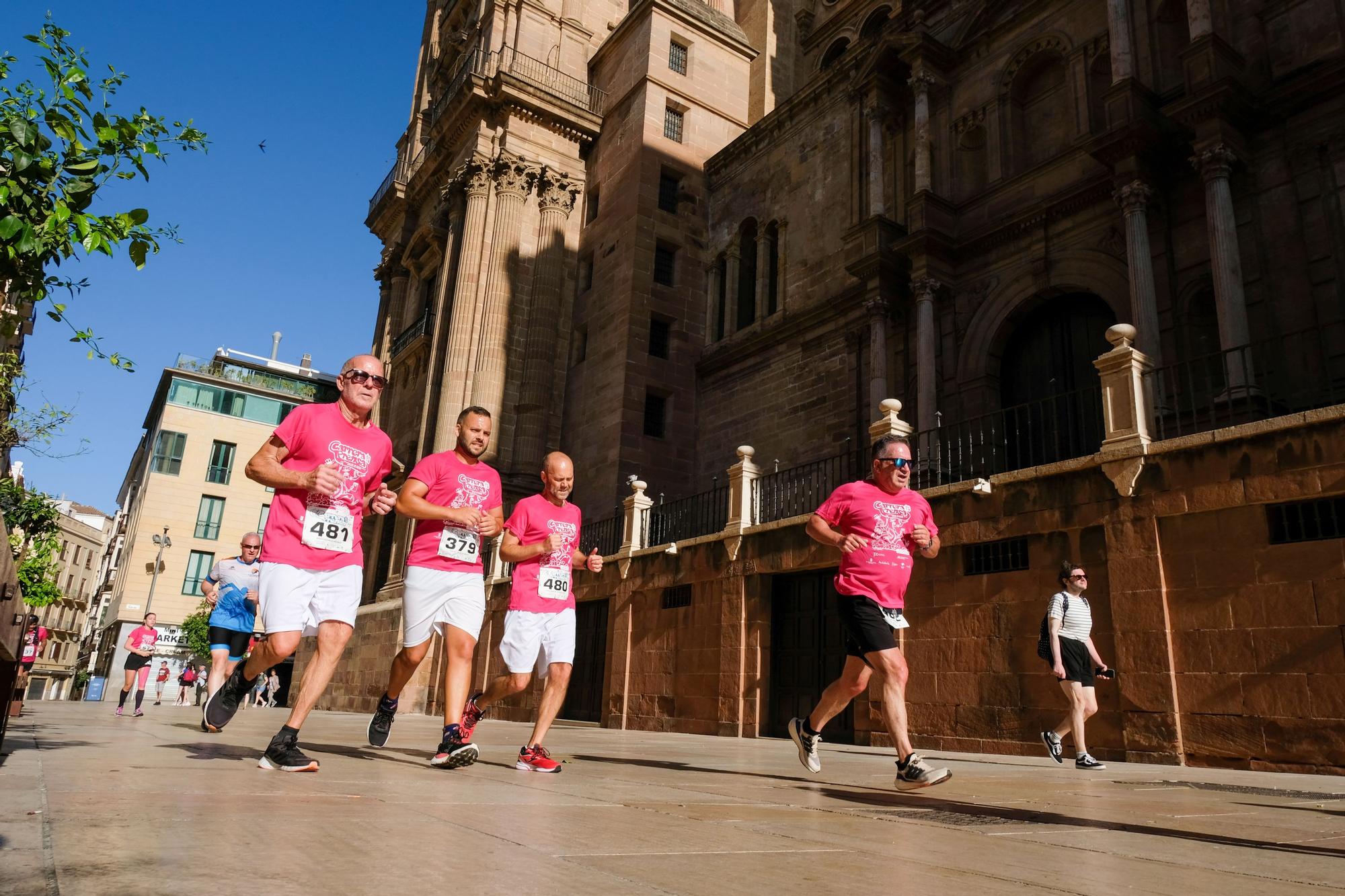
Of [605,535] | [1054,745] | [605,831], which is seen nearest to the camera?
[605,831]

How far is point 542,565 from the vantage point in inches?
235

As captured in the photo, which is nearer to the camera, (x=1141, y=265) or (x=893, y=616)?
(x=893, y=616)

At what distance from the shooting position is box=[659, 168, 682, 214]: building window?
25.4m

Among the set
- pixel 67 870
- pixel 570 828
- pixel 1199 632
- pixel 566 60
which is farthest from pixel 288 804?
pixel 566 60

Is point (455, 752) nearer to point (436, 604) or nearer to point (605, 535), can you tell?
point (436, 604)

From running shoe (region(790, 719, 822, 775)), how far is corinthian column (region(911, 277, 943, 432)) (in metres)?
11.3

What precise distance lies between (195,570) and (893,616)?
1966 inches

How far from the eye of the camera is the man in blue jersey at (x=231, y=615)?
28.9 feet

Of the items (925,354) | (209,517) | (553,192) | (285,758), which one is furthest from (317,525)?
(209,517)

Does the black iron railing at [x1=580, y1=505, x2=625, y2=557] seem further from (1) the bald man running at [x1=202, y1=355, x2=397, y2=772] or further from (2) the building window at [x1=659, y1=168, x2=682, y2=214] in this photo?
(1) the bald man running at [x1=202, y1=355, x2=397, y2=772]

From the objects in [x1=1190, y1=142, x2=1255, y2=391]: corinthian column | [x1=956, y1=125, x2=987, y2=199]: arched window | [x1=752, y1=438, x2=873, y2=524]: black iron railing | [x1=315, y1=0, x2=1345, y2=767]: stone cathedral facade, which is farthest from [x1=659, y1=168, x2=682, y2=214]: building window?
[x1=1190, y1=142, x2=1255, y2=391]: corinthian column

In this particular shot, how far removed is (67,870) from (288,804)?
1.33m

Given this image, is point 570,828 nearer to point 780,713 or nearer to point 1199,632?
point 1199,632

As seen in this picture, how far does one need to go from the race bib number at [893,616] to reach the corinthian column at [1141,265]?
32.9 ft
